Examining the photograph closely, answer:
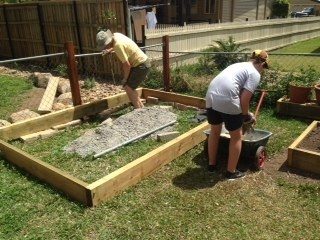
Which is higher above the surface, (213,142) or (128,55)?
(128,55)

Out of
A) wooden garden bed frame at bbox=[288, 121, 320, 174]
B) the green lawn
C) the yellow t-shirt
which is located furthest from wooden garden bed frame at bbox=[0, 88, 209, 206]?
the green lawn

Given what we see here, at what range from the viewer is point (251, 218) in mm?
3729

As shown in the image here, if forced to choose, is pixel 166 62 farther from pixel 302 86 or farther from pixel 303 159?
pixel 303 159

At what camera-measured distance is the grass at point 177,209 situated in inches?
140

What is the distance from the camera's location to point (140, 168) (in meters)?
4.47

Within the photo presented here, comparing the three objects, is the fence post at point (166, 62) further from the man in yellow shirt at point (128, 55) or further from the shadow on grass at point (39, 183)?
the shadow on grass at point (39, 183)

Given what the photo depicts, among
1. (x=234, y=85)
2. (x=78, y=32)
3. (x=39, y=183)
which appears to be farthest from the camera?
(x=78, y=32)

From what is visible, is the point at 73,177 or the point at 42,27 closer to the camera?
the point at 73,177

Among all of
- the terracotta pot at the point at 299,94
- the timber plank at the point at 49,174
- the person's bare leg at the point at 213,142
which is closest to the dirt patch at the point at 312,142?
the person's bare leg at the point at 213,142

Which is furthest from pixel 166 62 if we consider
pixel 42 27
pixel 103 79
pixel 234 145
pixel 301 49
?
pixel 301 49

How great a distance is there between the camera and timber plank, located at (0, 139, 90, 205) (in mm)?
4008

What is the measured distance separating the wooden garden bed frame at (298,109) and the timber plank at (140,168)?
2.15 m

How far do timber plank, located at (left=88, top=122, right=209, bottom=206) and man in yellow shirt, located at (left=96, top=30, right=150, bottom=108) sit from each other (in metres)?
1.81

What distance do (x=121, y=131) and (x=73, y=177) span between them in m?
1.76
